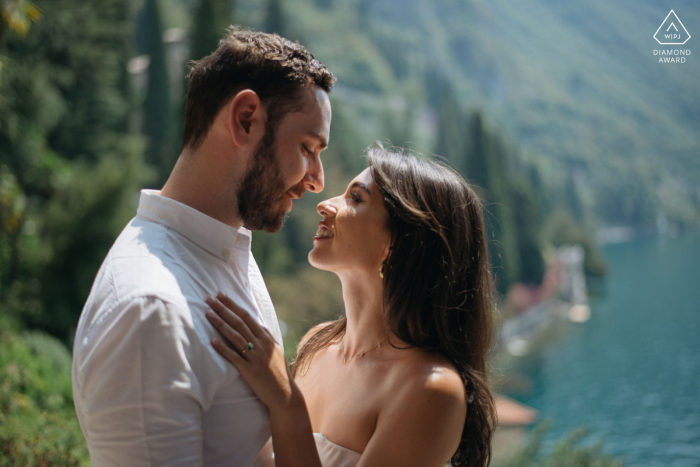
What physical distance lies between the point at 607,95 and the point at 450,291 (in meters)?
93.2

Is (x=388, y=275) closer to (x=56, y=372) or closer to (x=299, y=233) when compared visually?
(x=56, y=372)

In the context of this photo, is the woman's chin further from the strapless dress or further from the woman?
the strapless dress

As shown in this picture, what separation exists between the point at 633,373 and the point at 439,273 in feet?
134

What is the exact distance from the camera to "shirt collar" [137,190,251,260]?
1.74 m

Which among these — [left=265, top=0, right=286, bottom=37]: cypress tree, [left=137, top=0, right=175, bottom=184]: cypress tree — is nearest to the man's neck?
[left=137, top=0, right=175, bottom=184]: cypress tree

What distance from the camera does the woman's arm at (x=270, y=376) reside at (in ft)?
5.29

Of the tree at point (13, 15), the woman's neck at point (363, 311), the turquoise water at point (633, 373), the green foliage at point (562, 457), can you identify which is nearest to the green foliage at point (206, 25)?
the tree at point (13, 15)

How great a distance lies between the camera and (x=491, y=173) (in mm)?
36625

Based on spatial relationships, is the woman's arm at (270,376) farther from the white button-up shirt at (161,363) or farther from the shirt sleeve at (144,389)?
the shirt sleeve at (144,389)

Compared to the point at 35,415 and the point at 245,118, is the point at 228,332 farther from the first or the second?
the point at 35,415

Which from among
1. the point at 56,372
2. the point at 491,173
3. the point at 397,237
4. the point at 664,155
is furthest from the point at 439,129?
the point at 397,237

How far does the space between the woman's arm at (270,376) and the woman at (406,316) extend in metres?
0.27

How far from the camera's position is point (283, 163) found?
1843 mm

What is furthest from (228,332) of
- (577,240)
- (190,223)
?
(577,240)
